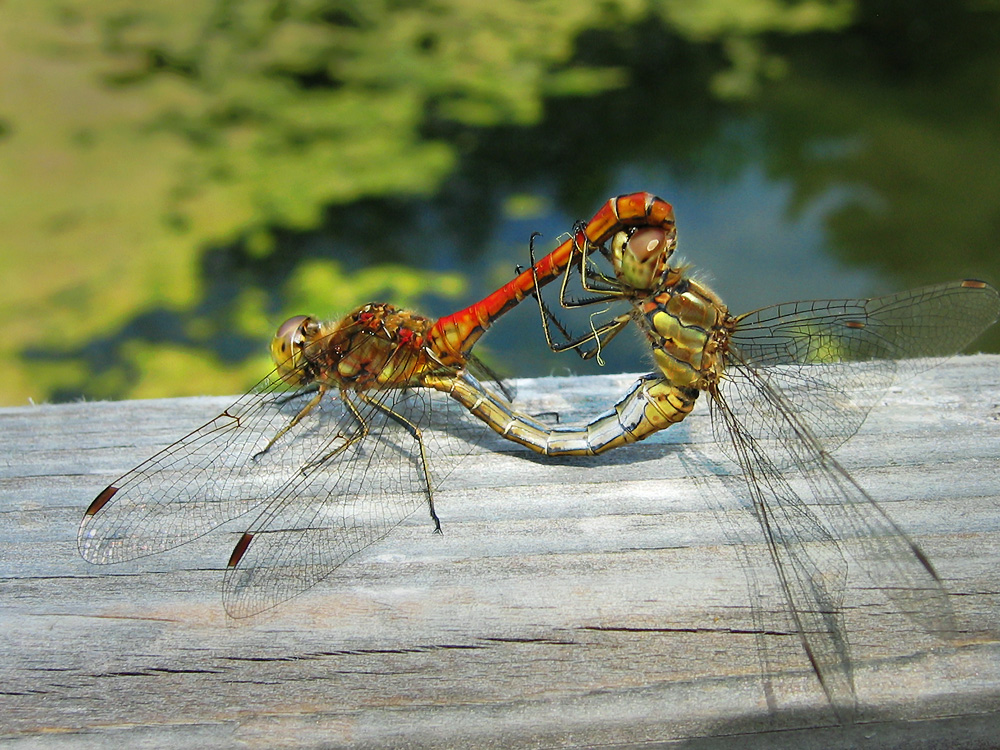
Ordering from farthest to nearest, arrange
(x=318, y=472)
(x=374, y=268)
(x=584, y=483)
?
(x=374, y=268)
(x=318, y=472)
(x=584, y=483)

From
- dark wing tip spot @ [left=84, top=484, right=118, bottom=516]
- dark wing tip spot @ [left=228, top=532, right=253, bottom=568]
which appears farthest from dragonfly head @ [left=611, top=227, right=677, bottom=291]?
dark wing tip spot @ [left=84, top=484, right=118, bottom=516]

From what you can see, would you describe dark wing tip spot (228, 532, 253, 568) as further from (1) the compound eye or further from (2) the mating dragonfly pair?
(1) the compound eye

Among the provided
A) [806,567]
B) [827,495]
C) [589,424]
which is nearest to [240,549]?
[589,424]

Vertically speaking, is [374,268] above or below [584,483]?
above

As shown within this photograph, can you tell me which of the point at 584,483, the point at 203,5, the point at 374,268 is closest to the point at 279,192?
the point at 374,268

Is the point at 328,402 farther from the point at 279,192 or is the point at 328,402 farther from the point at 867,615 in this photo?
the point at 279,192
